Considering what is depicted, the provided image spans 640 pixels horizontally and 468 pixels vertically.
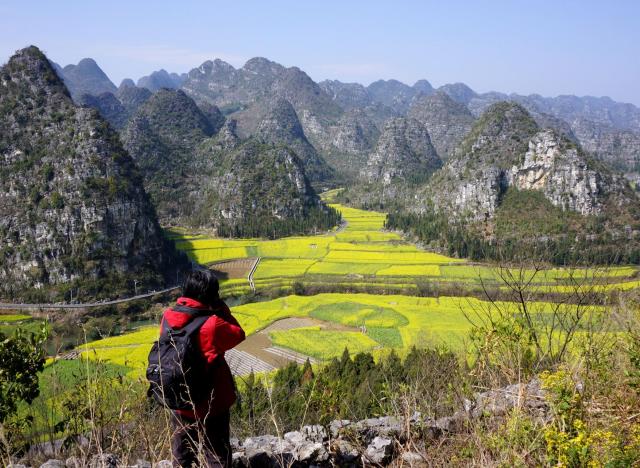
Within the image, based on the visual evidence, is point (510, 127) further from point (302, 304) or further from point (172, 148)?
point (172, 148)

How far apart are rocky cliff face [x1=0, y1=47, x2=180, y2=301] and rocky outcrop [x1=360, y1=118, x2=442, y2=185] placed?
248 feet

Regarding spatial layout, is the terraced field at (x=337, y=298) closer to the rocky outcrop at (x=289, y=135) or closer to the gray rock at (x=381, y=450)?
the gray rock at (x=381, y=450)

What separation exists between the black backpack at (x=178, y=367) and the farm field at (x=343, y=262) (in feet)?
104

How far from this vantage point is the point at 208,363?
365 cm

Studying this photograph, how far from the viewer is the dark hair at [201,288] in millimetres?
3793

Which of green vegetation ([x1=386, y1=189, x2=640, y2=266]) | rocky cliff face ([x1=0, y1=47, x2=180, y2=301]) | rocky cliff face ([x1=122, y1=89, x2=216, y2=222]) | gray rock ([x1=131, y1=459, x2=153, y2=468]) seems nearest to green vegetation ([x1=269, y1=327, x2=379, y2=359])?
gray rock ([x1=131, y1=459, x2=153, y2=468])

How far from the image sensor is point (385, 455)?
543 centimetres

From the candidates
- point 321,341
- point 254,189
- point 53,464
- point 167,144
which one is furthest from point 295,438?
point 167,144

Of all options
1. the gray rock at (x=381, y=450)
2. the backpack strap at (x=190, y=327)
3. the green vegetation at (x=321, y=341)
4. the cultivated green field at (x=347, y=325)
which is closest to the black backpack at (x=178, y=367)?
the backpack strap at (x=190, y=327)

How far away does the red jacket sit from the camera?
12.0ft

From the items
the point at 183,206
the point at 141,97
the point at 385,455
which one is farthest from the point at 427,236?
the point at 141,97

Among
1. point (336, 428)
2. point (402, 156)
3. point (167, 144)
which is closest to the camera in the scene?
point (336, 428)

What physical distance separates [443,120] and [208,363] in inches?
7415

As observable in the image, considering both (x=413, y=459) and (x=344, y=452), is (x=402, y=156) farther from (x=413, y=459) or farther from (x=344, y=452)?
(x=413, y=459)
